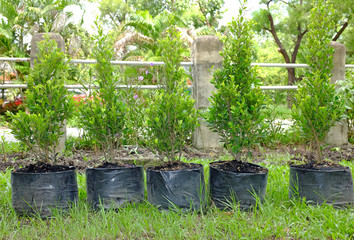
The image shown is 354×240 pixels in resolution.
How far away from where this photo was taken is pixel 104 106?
3215 mm

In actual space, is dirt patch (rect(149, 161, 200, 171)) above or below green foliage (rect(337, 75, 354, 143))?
below

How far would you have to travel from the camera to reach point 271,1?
18.4 metres

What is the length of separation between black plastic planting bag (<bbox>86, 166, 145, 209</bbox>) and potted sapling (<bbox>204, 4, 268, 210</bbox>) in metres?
0.74

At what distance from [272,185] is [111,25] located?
2841 cm

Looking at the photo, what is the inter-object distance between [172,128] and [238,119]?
610mm

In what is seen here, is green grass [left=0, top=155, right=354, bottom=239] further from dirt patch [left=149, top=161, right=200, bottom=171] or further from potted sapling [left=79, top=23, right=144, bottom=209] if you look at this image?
dirt patch [left=149, top=161, right=200, bottom=171]

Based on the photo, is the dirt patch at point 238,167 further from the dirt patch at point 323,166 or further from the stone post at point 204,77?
the stone post at point 204,77

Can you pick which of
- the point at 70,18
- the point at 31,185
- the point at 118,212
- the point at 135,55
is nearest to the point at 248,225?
the point at 118,212

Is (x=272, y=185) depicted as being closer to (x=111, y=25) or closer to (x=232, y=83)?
(x=232, y=83)

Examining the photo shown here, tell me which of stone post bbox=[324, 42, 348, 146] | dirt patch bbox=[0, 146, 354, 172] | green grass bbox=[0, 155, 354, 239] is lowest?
green grass bbox=[0, 155, 354, 239]

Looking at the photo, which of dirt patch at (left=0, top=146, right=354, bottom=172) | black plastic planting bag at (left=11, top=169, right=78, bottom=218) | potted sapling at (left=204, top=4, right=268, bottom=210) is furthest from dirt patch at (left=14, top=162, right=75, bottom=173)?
potted sapling at (left=204, top=4, right=268, bottom=210)

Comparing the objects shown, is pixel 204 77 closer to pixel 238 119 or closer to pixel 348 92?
pixel 348 92

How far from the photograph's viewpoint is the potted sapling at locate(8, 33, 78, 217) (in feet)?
9.71

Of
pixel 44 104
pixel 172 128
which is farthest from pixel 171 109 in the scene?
pixel 44 104
